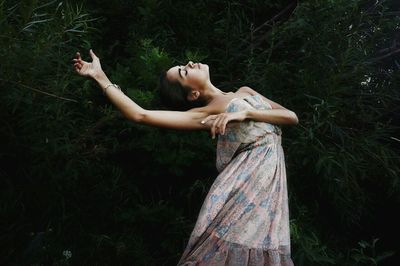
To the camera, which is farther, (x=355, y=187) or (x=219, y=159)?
(x=355, y=187)

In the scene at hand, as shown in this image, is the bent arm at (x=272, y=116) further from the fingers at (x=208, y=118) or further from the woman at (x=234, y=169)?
the fingers at (x=208, y=118)

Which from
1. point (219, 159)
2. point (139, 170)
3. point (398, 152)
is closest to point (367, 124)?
point (398, 152)

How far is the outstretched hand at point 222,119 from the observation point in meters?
2.22

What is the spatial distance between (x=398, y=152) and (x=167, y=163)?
167 cm

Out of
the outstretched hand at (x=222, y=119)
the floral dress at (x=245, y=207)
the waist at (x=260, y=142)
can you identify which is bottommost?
the floral dress at (x=245, y=207)

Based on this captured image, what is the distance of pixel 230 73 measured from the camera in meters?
3.96

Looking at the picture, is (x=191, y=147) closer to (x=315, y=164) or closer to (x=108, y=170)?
(x=108, y=170)

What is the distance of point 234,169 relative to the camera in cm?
243

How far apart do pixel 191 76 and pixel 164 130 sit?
121 cm

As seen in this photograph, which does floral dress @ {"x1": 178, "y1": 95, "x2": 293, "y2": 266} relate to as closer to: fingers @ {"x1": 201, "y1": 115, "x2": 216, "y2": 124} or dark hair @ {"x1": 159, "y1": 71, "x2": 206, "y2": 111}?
fingers @ {"x1": 201, "y1": 115, "x2": 216, "y2": 124}

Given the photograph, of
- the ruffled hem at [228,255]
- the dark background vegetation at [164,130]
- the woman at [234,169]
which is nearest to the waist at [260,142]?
the woman at [234,169]

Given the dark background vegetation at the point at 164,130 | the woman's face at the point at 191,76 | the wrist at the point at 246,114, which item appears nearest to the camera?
the wrist at the point at 246,114

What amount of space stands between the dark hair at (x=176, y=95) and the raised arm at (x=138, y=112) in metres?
0.10

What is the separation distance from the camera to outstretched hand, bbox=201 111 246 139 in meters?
2.22
